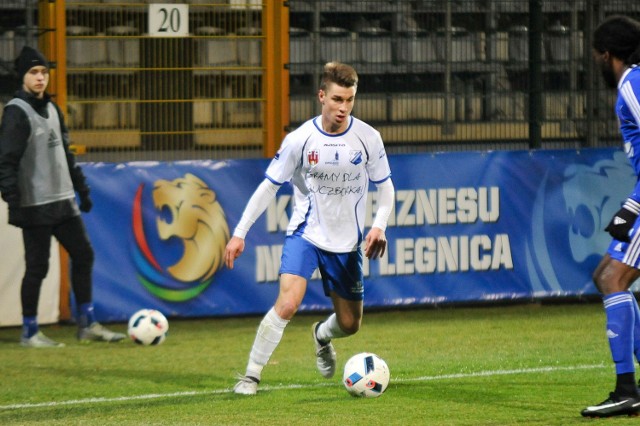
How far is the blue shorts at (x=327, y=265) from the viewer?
8023 millimetres

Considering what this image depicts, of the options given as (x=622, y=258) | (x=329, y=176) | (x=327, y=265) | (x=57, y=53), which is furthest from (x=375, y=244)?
(x=57, y=53)

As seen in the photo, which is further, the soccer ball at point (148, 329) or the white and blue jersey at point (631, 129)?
the soccer ball at point (148, 329)

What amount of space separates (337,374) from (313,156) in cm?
171

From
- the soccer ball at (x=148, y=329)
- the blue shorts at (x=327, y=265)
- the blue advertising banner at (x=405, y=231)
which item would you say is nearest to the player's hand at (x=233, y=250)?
the blue shorts at (x=327, y=265)

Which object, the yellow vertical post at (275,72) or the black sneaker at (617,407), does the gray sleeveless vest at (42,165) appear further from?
the black sneaker at (617,407)

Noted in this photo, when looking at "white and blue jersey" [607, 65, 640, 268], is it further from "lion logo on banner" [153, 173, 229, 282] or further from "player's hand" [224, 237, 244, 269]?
"lion logo on banner" [153, 173, 229, 282]

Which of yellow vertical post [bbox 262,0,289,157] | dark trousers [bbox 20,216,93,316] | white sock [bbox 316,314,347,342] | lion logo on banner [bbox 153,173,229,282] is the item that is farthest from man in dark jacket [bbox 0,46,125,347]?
white sock [bbox 316,314,347,342]

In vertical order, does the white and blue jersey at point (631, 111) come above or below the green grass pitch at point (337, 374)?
above

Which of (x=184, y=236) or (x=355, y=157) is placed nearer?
(x=355, y=157)

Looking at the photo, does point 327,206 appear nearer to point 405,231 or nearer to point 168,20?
point 405,231

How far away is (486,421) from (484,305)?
5.66m

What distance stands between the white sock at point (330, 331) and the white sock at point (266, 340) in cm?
44

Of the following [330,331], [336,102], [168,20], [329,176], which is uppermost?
[168,20]

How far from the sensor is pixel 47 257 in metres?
10.6
